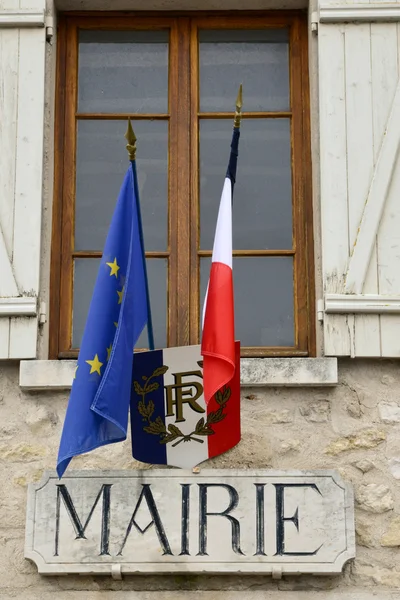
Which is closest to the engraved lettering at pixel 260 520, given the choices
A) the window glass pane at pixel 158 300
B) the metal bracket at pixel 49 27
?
the window glass pane at pixel 158 300

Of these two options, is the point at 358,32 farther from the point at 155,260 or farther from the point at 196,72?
the point at 155,260

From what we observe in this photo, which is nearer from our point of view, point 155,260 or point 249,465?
point 249,465

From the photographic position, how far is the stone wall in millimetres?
5312

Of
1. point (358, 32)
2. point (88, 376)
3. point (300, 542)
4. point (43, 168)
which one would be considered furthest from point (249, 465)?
point (358, 32)

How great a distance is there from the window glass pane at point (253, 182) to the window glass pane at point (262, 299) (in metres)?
0.08

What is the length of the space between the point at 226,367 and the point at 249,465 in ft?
1.98

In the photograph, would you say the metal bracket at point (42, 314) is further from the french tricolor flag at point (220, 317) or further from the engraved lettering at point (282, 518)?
the engraved lettering at point (282, 518)

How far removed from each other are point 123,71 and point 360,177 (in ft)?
3.97

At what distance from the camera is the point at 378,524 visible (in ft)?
17.7

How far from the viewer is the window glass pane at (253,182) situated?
600 centimetres

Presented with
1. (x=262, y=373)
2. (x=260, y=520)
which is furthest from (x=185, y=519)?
(x=262, y=373)

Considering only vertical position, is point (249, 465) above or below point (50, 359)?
below

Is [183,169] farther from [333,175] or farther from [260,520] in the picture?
[260,520]

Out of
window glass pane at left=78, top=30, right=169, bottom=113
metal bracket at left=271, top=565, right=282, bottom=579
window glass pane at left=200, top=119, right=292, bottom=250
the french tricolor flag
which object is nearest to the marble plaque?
metal bracket at left=271, top=565, right=282, bottom=579
